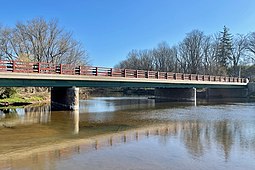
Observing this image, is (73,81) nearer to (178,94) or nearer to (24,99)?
(24,99)

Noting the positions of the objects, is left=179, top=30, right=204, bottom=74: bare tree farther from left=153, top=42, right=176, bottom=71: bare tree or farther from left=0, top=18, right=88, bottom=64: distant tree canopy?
left=0, top=18, right=88, bottom=64: distant tree canopy

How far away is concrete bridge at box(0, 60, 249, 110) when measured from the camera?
2259cm

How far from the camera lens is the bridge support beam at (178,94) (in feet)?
148

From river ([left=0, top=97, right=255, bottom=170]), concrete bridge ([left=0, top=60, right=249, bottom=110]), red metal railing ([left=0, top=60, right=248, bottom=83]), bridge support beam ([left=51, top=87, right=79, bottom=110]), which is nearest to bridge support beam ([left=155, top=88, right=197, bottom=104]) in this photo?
concrete bridge ([left=0, top=60, right=249, bottom=110])

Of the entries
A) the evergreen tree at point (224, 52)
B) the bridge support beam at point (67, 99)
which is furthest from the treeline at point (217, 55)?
the bridge support beam at point (67, 99)

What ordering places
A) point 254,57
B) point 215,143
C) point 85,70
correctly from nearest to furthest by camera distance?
point 215,143 < point 85,70 < point 254,57

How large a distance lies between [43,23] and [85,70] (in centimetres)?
2603

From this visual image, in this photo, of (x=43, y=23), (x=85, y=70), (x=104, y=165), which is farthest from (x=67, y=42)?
(x=104, y=165)

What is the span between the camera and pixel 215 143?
11.8 m

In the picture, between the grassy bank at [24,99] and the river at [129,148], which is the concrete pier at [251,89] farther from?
the river at [129,148]

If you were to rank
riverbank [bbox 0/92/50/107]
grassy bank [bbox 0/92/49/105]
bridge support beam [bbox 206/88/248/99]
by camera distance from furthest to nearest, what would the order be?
bridge support beam [bbox 206/88/248/99] → grassy bank [bbox 0/92/49/105] → riverbank [bbox 0/92/50/107]

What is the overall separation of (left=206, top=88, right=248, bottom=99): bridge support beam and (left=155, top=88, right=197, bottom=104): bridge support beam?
1489 centimetres

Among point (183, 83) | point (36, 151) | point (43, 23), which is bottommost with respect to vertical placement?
point (36, 151)

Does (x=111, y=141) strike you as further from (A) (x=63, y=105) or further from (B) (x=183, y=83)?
(B) (x=183, y=83)
